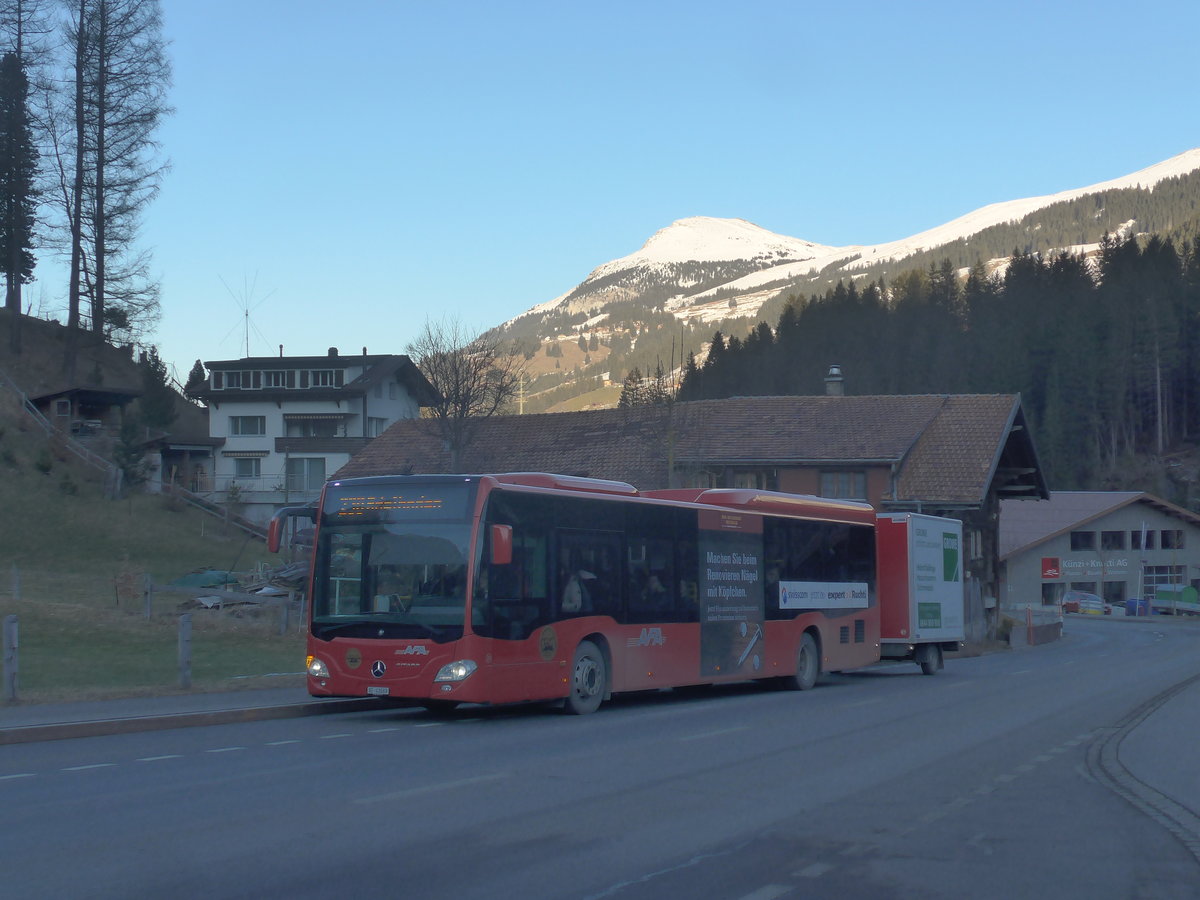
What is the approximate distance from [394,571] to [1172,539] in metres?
87.3

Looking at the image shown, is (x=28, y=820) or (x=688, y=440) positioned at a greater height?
(x=688, y=440)

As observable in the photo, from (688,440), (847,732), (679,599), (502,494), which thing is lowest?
(847,732)

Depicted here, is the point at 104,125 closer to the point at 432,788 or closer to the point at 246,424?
the point at 246,424

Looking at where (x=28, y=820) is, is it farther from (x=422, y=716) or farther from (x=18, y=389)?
(x=18, y=389)

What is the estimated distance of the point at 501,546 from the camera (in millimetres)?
15211

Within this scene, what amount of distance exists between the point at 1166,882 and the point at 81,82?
6767cm

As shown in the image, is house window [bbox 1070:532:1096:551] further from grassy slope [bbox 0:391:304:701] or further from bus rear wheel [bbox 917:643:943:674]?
bus rear wheel [bbox 917:643:943:674]

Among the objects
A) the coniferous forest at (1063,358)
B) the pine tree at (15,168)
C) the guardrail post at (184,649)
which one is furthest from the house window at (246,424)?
the guardrail post at (184,649)

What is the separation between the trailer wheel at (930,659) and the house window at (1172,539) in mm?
71266

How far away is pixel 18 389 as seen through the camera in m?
60.7

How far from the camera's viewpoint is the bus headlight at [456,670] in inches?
605

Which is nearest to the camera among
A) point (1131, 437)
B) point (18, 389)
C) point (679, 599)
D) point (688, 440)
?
point (679, 599)

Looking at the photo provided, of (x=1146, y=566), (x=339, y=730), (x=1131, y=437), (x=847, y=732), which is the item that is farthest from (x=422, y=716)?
(x=1131, y=437)

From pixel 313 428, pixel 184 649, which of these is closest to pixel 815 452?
pixel 313 428
